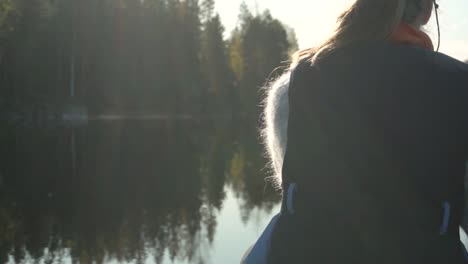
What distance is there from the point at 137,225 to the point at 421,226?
9.19 meters

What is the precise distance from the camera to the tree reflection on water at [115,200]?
9.21m

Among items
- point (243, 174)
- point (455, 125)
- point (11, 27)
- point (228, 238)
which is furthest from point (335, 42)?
point (11, 27)

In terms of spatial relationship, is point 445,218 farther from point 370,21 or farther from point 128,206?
point 128,206

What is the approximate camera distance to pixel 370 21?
1922mm

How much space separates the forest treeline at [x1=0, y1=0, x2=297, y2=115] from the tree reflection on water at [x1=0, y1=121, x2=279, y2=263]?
2519 cm

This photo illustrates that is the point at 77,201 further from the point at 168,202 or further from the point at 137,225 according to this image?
the point at 137,225

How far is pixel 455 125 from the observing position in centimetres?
177

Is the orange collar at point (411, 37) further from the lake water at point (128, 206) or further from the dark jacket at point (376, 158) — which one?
the lake water at point (128, 206)

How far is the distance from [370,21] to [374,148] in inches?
12.5

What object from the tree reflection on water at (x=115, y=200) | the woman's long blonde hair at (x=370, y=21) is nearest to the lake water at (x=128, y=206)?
the tree reflection on water at (x=115, y=200)

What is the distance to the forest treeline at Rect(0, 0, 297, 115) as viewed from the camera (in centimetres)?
5197

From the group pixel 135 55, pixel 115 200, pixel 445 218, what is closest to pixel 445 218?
pixel 445 218

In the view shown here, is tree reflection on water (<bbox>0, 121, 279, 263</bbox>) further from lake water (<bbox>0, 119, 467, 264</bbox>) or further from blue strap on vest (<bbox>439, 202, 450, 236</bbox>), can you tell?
blue strap on vest (<bbox>439, 202, 450, 236</bbox>)

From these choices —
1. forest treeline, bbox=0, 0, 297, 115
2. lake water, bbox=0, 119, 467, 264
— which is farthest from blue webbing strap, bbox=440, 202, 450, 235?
forest treeline, bbox=0, 0, 297, 115
